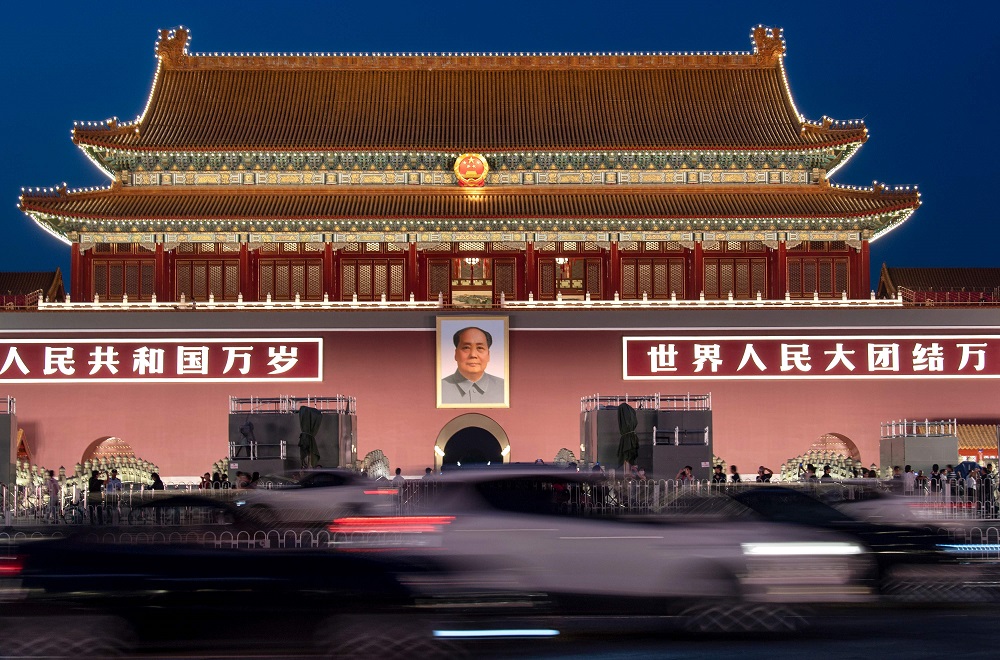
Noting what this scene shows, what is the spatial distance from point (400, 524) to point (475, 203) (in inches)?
894

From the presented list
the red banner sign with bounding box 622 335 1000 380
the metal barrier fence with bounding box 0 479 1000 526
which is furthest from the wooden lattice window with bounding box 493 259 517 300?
the metal barrier fence with bounding box 0 479 1000 526

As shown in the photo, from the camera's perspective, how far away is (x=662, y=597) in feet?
37.2

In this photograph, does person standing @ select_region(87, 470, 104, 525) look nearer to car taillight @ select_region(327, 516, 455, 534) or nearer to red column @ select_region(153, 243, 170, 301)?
car taillight @ select_region(327, 516, 455, 534)

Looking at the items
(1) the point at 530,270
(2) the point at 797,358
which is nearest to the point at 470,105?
(1) the point at 530,270

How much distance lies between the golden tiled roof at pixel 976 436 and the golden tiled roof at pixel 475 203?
5.65 m

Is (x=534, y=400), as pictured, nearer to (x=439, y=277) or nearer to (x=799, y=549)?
(x=439, y=277)

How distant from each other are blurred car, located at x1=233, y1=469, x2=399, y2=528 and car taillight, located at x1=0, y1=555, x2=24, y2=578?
464cm

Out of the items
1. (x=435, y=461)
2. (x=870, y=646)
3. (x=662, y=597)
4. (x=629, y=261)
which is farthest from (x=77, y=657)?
(x=629, y=261)

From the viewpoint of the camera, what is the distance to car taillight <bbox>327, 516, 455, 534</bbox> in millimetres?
11453

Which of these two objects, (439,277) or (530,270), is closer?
(530,270)

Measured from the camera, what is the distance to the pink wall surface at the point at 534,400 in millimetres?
30797

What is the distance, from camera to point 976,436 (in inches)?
1219

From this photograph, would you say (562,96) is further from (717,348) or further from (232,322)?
(232,322)

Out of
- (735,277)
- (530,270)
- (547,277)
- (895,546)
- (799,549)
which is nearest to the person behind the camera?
(799,549)
